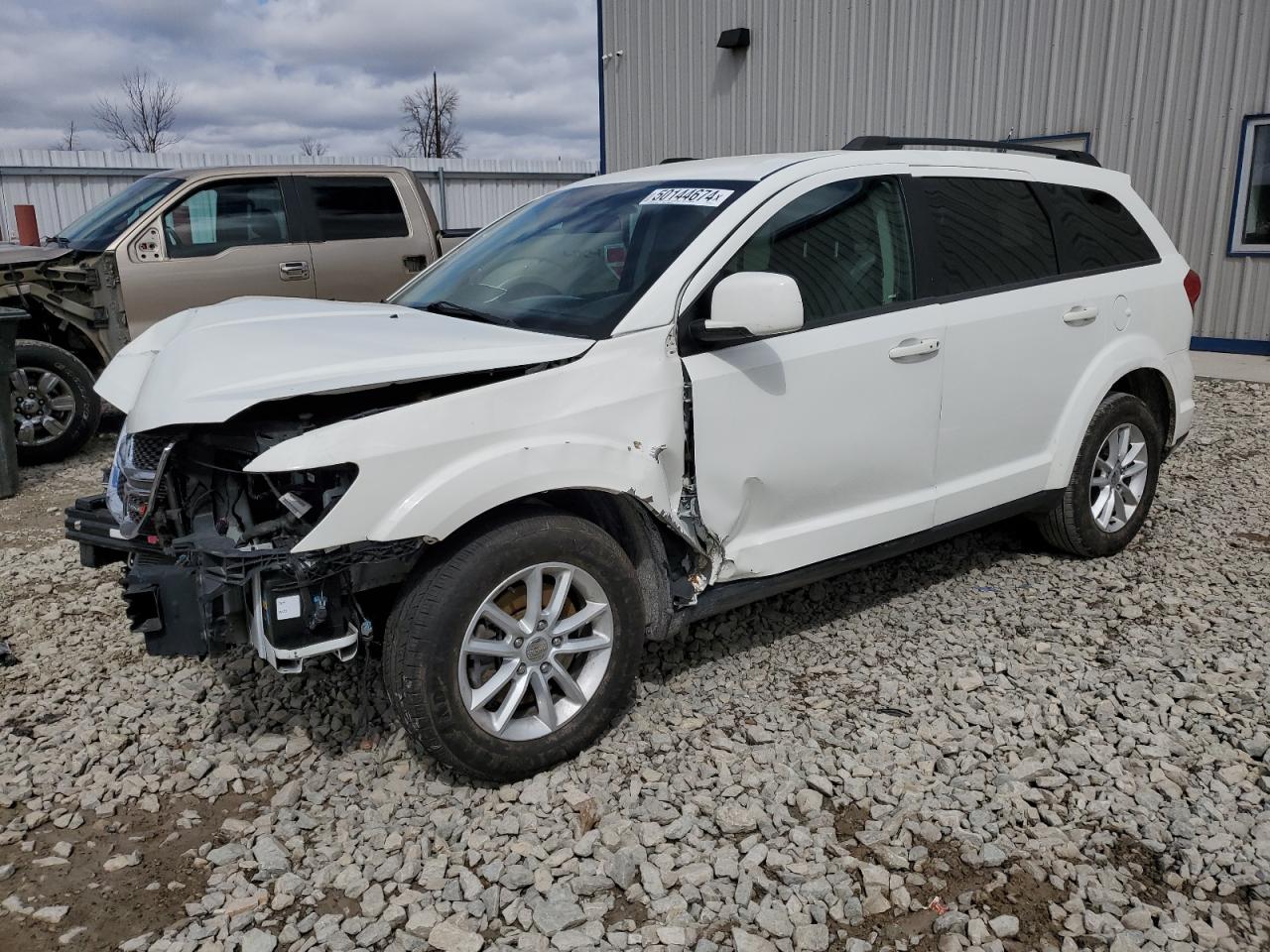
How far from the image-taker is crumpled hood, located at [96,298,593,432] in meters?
2.79

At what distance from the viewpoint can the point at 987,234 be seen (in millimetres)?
4195

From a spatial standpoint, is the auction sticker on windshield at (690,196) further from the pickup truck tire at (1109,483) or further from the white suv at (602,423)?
the pickup truck tire at (1109,483)

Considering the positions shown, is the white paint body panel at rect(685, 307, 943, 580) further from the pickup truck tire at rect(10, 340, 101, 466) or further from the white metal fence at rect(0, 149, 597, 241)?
the white metal fence at rect(0, 149, 597, 241)

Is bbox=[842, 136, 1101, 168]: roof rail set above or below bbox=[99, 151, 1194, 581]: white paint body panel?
above

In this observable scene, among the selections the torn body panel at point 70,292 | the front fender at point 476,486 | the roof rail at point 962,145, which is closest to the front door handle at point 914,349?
the roof rail at point 962,145

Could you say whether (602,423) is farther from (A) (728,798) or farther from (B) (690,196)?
(A) (728,798)

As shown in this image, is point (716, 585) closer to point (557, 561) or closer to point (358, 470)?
point (557, 561)

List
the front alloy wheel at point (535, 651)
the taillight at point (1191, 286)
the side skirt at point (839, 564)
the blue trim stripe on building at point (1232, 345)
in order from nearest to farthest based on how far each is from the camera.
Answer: the front alloy wheel at point (535, 651), the side skirt at point (839, 564), the taillight at point (1191, 286), the blue trim stripe on building at point (1232, 345)

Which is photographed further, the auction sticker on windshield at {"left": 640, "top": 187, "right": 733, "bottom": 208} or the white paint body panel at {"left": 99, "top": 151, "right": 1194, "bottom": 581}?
the auction sticker on windshield at {"left": 640, "top": 187, "right": 733, "bottom": 208}

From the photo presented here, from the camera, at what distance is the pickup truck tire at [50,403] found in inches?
→ 278

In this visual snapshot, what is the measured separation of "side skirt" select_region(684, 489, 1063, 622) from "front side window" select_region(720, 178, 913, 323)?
915 millimetres

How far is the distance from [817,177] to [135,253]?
5.61 metres

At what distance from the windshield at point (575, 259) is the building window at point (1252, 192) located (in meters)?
8.22

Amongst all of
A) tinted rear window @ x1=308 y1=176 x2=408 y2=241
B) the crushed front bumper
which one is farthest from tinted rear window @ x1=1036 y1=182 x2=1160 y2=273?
tinted rear window @ x1=308 y1=176 x2=408 y2=241
